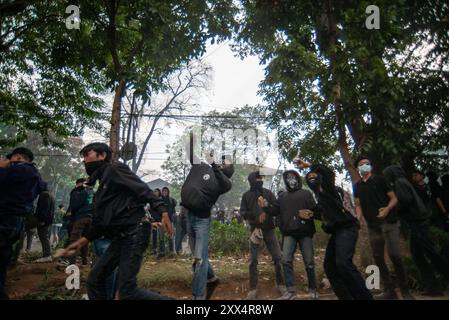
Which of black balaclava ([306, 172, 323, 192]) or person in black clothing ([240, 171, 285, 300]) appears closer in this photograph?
black balaclava ([306, 172, 323, 192])

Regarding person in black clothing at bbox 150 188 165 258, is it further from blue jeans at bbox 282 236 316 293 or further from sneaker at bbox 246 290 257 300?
blue jeans at bbox 282 236 316 293

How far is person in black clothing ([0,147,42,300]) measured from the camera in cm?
388

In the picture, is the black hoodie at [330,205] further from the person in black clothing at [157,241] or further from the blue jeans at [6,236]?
the person in black clothing at [157,241]

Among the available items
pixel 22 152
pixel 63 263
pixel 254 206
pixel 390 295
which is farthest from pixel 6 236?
pixel 390 295

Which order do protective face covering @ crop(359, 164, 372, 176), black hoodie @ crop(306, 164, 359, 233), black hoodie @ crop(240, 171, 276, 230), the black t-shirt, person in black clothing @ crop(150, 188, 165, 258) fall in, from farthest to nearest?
person in black clothing @ crop(150, 188, 165, 258), black hoodie @ crop(240, 171, 276, 230), protective face covering @ crop(359, 164, 372, 176), the black t-shirt, black hoodie @ crop(306, 164, 359, 233)

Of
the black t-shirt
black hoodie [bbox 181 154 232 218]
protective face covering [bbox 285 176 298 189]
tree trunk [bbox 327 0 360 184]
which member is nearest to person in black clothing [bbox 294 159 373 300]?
the black t-shirt

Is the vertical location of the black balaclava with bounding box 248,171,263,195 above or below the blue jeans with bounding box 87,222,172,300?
above

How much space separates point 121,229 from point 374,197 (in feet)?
11.2

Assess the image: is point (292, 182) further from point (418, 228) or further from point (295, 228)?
point (418, 228)

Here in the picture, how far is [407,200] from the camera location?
487 cm

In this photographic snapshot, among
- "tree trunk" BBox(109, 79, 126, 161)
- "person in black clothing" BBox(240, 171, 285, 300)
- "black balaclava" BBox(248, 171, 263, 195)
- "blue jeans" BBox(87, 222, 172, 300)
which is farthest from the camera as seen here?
"tree trunk" BBox(109, 79, 126, 161)
